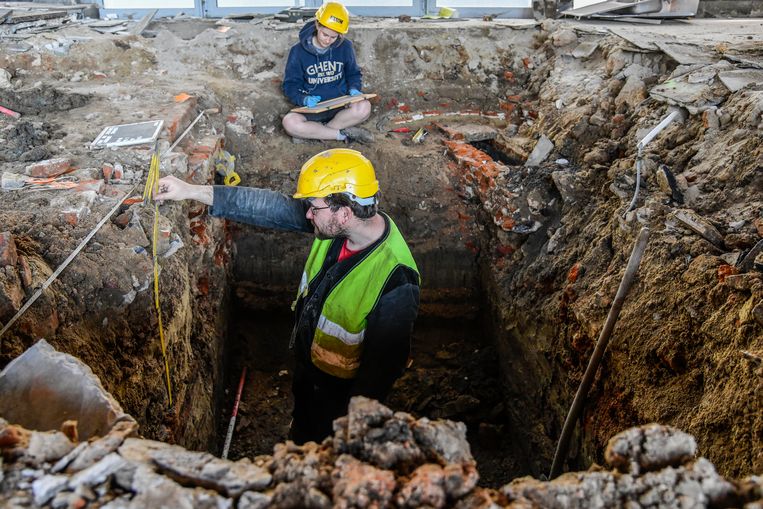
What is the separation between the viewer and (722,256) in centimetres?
→ 270

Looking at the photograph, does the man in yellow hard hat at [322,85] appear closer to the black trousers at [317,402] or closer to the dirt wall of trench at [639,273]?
the dirt wall of trench at [639,273]

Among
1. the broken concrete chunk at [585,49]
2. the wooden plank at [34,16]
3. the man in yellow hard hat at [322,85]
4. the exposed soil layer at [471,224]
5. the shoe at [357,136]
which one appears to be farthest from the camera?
the wooden plank at [34,16]

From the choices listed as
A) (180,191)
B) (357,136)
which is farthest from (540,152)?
(180,191)

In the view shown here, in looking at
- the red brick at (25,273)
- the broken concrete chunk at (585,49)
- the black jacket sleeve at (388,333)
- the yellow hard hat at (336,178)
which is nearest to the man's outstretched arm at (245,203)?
the yellow hard hat at (336,178)

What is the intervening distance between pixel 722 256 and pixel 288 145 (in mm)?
3785

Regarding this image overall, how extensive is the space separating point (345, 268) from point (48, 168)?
188cm

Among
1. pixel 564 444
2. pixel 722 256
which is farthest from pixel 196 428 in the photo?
pixel 722 256

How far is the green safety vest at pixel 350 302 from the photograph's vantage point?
2.91 m

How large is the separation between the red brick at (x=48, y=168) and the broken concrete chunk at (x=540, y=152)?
3364 mm

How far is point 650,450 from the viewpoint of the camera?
141cm

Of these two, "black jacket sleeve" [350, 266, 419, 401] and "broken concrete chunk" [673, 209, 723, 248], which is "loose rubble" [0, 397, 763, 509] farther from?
"broken concrete chunk" [673, 209, 723, 248]

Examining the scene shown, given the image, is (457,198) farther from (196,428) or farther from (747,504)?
(747,504)

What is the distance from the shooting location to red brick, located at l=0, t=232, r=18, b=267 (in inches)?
92.0

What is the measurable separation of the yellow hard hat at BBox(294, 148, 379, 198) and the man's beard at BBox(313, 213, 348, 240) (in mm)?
148
